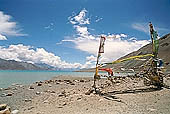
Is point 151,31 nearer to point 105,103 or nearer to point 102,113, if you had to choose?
point 105,103

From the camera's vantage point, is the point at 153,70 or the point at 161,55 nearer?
the point at 153,70

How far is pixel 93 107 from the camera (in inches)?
423

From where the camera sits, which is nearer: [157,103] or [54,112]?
[54,112]

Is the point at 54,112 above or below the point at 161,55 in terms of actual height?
below

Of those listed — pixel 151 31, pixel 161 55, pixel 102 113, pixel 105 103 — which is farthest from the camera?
pixel 161 55

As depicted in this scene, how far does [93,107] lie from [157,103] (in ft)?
13.7

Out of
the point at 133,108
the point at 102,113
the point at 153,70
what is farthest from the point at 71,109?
the point at 153,70

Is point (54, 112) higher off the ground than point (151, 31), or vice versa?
point (151, 31)

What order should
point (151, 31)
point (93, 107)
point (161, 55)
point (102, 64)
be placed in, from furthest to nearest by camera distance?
point (161, 55)
point (151, 31)
point (102, 64)
point (93, 107)

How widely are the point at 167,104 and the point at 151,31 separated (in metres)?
9.26

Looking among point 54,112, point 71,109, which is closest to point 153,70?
point 71,109

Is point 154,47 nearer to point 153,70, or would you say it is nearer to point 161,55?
point 153,70

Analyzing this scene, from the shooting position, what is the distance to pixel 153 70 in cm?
1633

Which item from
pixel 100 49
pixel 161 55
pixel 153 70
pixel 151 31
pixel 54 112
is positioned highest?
pixel 161 55
